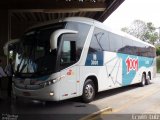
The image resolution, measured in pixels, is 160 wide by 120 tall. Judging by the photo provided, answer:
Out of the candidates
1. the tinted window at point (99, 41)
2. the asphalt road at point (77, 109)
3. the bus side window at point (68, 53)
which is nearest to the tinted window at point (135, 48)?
the tinted window at point (99, 41)

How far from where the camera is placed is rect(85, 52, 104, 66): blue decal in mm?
12311

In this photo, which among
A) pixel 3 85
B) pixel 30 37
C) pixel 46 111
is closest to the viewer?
pixel 46 111

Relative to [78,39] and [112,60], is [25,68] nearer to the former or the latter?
[78,39]

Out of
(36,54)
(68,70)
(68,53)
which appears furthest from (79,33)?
(36,54)

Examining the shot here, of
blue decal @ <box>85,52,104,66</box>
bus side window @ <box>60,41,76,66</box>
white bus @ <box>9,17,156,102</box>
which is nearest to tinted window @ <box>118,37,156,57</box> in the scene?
white bus @ <box>9,17,156,102</box>

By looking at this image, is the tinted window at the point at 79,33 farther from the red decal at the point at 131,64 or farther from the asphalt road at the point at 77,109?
the red decal at the point at 131,64

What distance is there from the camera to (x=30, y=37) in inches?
458

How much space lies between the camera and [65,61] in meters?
11.0

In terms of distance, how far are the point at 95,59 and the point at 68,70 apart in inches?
83.3

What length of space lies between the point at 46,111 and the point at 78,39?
2.92 metres

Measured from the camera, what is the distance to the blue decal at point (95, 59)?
12311 mm

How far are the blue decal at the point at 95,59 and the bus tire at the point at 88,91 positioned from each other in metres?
0.70

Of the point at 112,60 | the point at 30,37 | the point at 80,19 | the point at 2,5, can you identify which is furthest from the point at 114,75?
the point at 2,5

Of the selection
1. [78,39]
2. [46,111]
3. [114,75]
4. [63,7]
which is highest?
[63,7]
